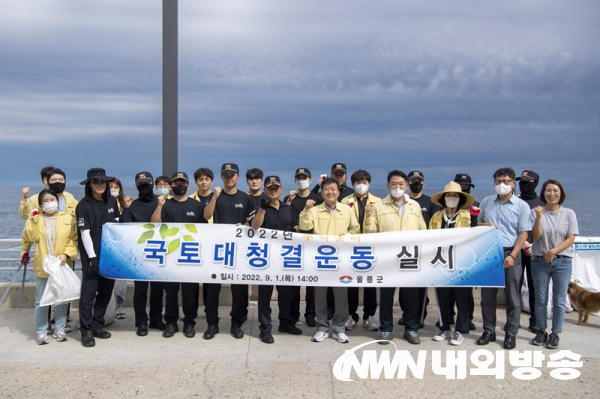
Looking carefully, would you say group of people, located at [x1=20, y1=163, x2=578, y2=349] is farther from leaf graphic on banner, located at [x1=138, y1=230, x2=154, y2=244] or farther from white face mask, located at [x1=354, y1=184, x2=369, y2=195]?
leaf graphic on banner, located at [x1=138, y1=230, x2=154, y2=244]

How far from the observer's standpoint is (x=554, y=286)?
6.00 metres

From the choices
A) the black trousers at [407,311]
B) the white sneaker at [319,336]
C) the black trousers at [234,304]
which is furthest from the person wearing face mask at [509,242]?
the black trousers at [234,304]

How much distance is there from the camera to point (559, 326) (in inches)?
232

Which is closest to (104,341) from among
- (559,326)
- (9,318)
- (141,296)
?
(141,296)

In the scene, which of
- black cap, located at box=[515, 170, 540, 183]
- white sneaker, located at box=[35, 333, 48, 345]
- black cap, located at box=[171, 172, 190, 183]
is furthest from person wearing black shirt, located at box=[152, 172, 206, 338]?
black cap, located at box=[515, 170, 540, 183]

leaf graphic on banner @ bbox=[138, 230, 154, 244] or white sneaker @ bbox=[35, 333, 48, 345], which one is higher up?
leaf graphic on banner @ bbox=[138, 230, 154, 244]

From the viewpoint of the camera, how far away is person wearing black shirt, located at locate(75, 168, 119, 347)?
5879 millimetres

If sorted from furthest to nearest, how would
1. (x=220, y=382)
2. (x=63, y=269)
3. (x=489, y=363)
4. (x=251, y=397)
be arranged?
(x=63, y=269)
(x=489, y=363)
(x=220, y=382)
(x=251, y=397)

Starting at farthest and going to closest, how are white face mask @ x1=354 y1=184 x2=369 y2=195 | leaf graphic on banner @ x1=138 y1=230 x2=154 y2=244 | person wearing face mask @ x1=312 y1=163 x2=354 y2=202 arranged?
person wearing face mask @ x1=312 y1=163 x2=354 y2=202, white face mask @ x1=354 y1=184 x2=369 y2=195, leaf graphic on banner @ x1=138 y1=230 x2=154 y2=244

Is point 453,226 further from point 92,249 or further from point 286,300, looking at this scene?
point 92,249

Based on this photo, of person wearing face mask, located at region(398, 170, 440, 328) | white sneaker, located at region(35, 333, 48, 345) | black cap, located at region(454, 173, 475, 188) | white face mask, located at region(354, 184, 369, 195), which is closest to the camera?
white sneaker, located at region(35, 333, 48, 345)

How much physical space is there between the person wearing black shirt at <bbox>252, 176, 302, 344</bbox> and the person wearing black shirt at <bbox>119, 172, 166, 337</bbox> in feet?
4.29

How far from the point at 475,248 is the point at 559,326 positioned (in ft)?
4.17

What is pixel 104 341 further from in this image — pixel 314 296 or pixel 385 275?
pixel 385 275
